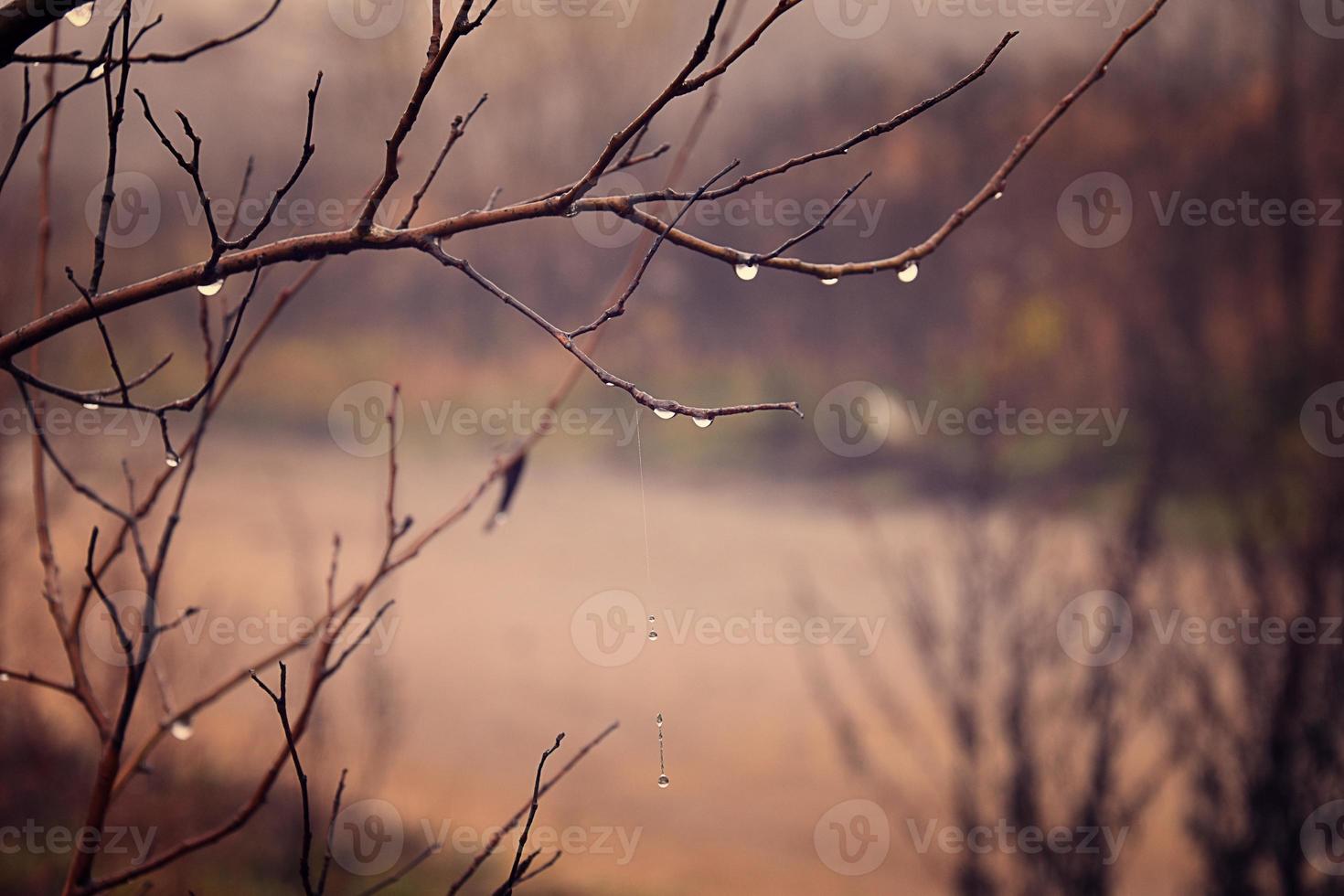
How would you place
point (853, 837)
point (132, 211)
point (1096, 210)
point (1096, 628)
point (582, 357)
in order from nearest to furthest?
point (582, 357) → point (1096, 628) → point (853, 837) → point (1096, 210) → point (132, 211)

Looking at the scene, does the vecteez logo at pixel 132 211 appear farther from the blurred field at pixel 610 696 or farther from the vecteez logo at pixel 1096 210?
the vecteez logo at pixel 1096 210

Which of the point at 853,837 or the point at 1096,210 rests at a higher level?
the point at 1096,210

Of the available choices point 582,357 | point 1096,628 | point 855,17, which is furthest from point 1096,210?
point 582,357

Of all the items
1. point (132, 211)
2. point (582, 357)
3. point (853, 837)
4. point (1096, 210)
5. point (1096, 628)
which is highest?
point (132, 211)

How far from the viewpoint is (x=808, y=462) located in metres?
4.96

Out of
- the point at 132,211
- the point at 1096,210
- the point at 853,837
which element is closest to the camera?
the point at 853,837

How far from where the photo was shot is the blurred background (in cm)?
245

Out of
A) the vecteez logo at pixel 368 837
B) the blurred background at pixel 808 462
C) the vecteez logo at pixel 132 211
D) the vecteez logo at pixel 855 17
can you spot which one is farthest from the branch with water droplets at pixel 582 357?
the vecteez logo at pixel 855 17

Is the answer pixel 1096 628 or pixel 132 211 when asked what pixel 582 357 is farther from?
pixel 132 211

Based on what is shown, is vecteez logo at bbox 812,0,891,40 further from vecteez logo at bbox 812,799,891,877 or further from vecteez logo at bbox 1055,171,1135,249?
vecteez logo at bbox 812,799,891,877

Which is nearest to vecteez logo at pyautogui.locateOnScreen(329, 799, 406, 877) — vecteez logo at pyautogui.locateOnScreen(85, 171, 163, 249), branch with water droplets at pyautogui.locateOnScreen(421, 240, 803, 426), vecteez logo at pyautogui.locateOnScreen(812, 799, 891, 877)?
vecteez logo at pyautogui.locateOnScreen(812, 799, 891, 877)

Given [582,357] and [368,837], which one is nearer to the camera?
[582,357]

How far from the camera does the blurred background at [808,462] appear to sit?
245 cm

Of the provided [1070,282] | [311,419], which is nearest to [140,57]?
[1070,282]
